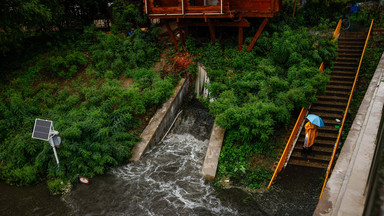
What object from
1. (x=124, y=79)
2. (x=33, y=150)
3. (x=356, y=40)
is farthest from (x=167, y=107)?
(x=356, y=40)

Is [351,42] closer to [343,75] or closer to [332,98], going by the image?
[343,75]

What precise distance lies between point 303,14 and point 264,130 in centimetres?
1274

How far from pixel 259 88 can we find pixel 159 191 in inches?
248

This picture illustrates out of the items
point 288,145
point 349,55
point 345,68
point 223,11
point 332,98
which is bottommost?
point 288,145

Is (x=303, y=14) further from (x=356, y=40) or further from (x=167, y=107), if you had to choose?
(x=167, y=107)

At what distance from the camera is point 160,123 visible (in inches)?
479

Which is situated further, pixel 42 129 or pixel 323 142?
pixel 323 142

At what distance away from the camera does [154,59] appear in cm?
1561

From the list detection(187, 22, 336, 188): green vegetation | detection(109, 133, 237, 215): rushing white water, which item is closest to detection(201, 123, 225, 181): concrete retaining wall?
detection(187, 22, 336, 188): green vegetation

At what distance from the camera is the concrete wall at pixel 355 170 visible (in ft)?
19.0

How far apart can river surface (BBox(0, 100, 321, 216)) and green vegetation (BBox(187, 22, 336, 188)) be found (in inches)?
35.8

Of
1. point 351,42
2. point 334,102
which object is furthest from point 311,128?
point 351,42

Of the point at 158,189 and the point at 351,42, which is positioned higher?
the point at 351,42

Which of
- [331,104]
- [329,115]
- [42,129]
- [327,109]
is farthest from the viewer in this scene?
[331,104]
